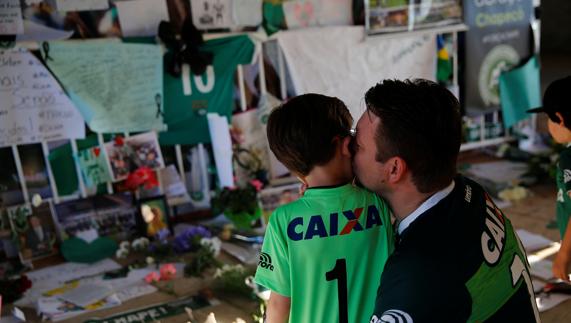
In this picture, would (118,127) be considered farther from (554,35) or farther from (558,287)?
(554,35)

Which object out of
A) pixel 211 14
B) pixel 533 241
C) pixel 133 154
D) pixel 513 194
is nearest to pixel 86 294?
pixel 133 154

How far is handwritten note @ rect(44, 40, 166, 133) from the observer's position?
3414 mm

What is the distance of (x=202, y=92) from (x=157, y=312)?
1675 millimetres

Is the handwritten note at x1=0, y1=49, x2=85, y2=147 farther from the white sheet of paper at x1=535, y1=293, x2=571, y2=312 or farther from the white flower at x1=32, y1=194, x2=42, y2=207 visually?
the white sheet of paper at x1=535, y1=293, x2=571, y2=312

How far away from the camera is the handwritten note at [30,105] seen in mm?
3266

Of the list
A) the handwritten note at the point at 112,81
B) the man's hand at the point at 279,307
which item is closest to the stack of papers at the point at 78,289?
the handwritten note at the point at 112,81

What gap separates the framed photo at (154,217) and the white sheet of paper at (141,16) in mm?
1080

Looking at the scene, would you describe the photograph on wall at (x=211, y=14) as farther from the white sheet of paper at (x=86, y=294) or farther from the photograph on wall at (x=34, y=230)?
the white sheet of paper at (x=86, y=294)

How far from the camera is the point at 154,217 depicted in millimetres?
3637

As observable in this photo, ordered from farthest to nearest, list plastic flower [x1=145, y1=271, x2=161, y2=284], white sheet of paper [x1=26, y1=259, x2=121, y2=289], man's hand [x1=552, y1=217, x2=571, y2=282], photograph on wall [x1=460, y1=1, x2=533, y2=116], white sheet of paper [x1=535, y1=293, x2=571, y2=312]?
1. photograph on wall [x1=460, y1=1, x2=533, y2=116]
2. white sheet of paper [x1=26, y1=259, x2=121, y2=289]
3. plastic flower [x1=145, y1=271, x2=161, y2=284]
4. white sheet of paper [x1=535, y1=293, x2=571, y2=312]
5. man's hand [x1=552, y1=217, x2=571, y2=282]

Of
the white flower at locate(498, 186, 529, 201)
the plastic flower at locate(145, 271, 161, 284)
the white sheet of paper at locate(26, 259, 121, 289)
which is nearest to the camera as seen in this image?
the plastic flower at locate(145, 271, 161, 284)

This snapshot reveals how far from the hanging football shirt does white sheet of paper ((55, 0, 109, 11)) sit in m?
0.58

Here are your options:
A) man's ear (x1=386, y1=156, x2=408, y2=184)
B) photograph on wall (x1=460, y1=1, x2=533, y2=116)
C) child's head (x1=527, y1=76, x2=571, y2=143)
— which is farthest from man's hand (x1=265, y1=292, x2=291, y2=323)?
photograph on wall (x1=460, y1=1, x2=533, y2=116)

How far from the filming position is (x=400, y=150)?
1.11 meters
